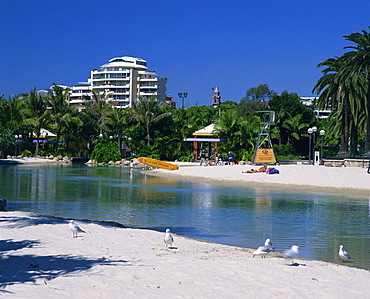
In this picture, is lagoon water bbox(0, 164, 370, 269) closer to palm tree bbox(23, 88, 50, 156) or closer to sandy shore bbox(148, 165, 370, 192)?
sandy shore bbox(148, 165, 370, 192)

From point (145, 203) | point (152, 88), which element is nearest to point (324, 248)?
point (145, 203)

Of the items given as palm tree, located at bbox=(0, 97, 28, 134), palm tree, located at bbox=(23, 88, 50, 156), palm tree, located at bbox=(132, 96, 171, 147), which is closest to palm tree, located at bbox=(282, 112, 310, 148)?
palm tree, located at bbox=(132, 96, 171, 147)

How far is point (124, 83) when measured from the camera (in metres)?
134

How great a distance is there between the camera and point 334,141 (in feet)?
223

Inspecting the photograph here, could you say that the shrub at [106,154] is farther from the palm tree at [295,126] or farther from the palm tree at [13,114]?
the palm tree at [295,126]

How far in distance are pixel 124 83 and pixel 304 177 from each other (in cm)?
10492

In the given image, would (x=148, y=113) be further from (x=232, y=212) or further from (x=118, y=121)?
(x=232, y=212)

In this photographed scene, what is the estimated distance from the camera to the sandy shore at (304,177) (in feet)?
98.3

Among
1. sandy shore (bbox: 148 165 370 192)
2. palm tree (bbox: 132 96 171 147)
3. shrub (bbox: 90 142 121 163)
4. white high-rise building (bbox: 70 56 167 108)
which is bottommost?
sandy shore (bbox: 148 165 370 192)

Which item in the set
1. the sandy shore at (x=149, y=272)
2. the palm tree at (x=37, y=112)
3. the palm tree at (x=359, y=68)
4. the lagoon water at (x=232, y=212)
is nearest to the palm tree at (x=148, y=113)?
the palm tree at (x=37, y=112)

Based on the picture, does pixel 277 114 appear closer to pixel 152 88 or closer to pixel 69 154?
pixel 69 154

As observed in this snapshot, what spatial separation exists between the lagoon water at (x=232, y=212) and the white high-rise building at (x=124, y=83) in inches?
4078

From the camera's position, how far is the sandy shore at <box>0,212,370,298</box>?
7.02 m

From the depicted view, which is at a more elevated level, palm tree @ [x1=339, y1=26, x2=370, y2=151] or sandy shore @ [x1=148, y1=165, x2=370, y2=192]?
palm tree @ [x1=339, y1=26, x2=370, y2=151]
